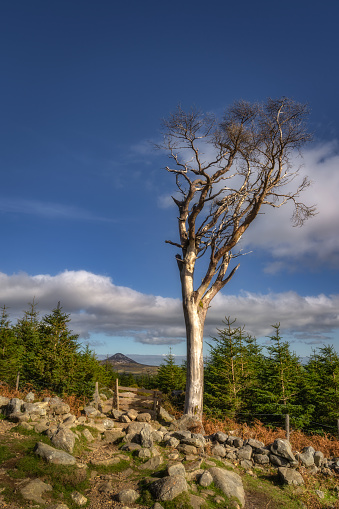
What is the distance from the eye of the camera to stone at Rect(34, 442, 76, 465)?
8117 mm

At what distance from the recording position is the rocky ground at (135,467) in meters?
7.11

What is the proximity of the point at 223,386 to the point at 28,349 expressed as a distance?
40.2 ft

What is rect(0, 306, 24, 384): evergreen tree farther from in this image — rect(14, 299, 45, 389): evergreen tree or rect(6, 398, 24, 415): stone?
rect(6, 398, 24, 415): stone

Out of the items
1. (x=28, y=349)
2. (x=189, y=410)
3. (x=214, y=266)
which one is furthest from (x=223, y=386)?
(x=28, y=349)

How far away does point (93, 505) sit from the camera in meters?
6.97

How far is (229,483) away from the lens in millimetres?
8180

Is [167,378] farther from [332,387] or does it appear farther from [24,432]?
[24,432]

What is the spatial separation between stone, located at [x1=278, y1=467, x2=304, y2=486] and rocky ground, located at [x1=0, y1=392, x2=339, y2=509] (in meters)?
0.02

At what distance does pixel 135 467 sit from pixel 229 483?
2.24m

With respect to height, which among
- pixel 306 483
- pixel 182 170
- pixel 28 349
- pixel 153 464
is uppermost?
pixel 182 170

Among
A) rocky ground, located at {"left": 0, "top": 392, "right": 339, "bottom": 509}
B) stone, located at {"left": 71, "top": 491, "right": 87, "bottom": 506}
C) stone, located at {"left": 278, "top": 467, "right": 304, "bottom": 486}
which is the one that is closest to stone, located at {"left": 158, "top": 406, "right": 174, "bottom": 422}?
rocky ground, located at {"left": 0, "top": 392, "right": 339, "bottom": 509}

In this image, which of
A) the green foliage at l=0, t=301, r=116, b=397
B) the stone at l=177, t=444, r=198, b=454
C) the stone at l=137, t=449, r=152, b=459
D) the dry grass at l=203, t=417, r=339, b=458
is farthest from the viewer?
the green foliage at l=0, t=301, r=116, b=397

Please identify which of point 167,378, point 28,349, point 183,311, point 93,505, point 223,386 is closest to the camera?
point 93,505

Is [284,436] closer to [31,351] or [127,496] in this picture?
[127,496]
